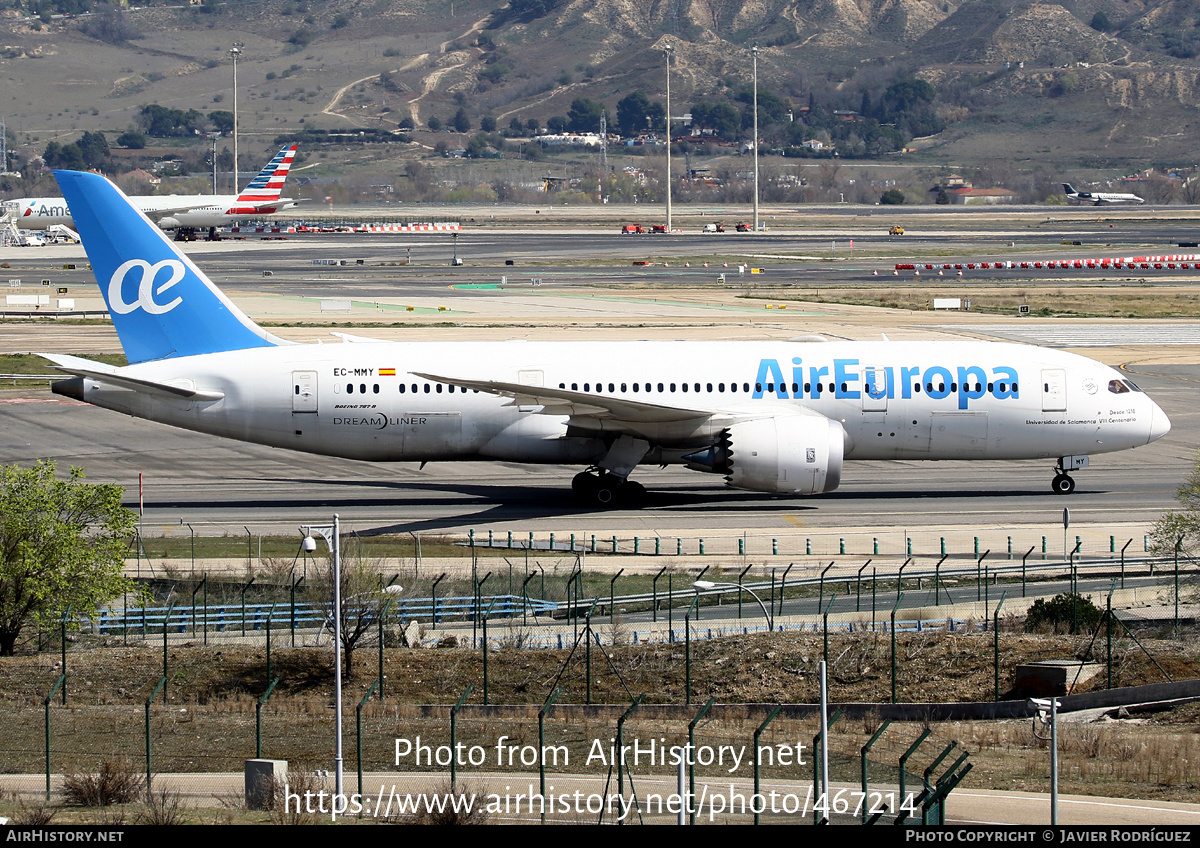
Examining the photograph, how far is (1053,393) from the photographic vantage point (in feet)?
161

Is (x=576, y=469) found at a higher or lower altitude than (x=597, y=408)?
lower

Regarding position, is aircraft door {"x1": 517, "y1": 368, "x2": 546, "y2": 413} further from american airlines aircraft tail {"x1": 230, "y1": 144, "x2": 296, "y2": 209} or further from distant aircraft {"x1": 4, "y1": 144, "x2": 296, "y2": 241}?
american airlines aircraft tail {"x1": 230, "y1": 144, "x2": 296, "y2": 209}

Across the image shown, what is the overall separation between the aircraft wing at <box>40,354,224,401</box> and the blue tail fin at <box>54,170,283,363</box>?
152cm

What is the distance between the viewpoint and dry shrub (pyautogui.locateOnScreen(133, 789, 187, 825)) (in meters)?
22.0

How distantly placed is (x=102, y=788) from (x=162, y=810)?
1.80 meters

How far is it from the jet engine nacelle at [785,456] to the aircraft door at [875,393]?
207cm

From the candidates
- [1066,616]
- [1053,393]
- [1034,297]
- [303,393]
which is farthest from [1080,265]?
[1066,616]

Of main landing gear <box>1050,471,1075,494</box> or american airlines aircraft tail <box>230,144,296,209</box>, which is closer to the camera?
main landing gear <box>1050,471,1075,494</box>

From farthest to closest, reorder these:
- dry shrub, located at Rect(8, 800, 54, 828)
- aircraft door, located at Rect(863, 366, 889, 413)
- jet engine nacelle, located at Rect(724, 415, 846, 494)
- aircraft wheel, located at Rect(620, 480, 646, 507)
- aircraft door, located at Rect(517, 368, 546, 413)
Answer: aircraft wheel, located at Rect(620, 480, 646, 507), aircraft door, located at Rect(517, 368, 546, 413), aircraft door, located at Rect(863, 366, 889, 413), jet engine nacelle, located at Rect(724, 415, 846, 494), dry shrub, located at Rect(8, 800, 54, 828)

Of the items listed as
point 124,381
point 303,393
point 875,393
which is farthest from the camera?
point 875,393

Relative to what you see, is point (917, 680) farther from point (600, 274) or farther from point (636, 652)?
point (600, 274)

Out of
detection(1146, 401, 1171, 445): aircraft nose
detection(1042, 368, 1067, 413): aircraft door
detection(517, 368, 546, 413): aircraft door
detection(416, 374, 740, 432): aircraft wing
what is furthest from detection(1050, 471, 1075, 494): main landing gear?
detection(517, 368, 546, 413): aircraft door

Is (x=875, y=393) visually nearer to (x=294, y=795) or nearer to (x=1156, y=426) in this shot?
(x=1156, y=426)

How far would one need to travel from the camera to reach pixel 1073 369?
163ft
